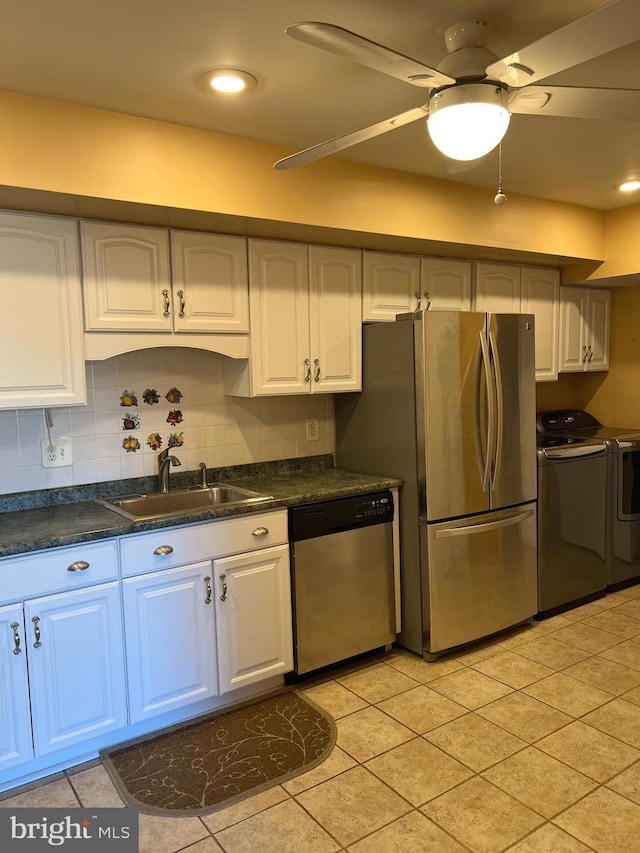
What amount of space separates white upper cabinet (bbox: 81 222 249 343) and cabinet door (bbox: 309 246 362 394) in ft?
1.34

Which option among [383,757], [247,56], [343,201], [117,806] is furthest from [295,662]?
[247,56]

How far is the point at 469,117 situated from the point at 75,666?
2.22 metres

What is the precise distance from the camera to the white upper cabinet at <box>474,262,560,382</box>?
3.87m

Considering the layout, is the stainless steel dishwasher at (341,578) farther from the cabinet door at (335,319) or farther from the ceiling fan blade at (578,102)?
the ceiling fan blade at (578,102)

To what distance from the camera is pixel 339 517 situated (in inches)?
117

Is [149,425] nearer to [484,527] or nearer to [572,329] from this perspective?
[484,527]

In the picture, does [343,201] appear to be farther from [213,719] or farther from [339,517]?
[213,719]

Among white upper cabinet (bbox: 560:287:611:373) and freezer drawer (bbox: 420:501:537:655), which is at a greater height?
white upper cabinet (bbox: 560:287:611:373)

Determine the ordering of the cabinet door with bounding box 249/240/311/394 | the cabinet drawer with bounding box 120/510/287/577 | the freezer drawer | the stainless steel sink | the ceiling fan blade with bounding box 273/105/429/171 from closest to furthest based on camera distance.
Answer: the ceiling fan blade with bounding box 273/105/429/171 → the cabinet drawer with bounding box 120/510/287/577 → the stainless steel sink → the cabinet door with bounding box 249/240/311/394 → the freezer drawer

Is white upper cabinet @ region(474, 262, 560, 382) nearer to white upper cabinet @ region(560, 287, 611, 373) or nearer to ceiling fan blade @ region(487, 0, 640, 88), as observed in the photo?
white upper cabinet @ region(560, 287, 611, 373)

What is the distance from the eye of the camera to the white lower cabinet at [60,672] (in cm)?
220

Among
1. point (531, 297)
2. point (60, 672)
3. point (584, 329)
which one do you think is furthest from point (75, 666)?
point (584, 329)

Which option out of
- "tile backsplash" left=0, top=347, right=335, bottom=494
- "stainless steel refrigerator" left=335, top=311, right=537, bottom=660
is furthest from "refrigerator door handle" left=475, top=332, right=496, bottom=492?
"tile backsplash" left=0, top=347, right=335, bottom=494

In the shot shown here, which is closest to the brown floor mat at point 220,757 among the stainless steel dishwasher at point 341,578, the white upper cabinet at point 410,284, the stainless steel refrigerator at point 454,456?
the stainless steel dishwasher at point 341,578
